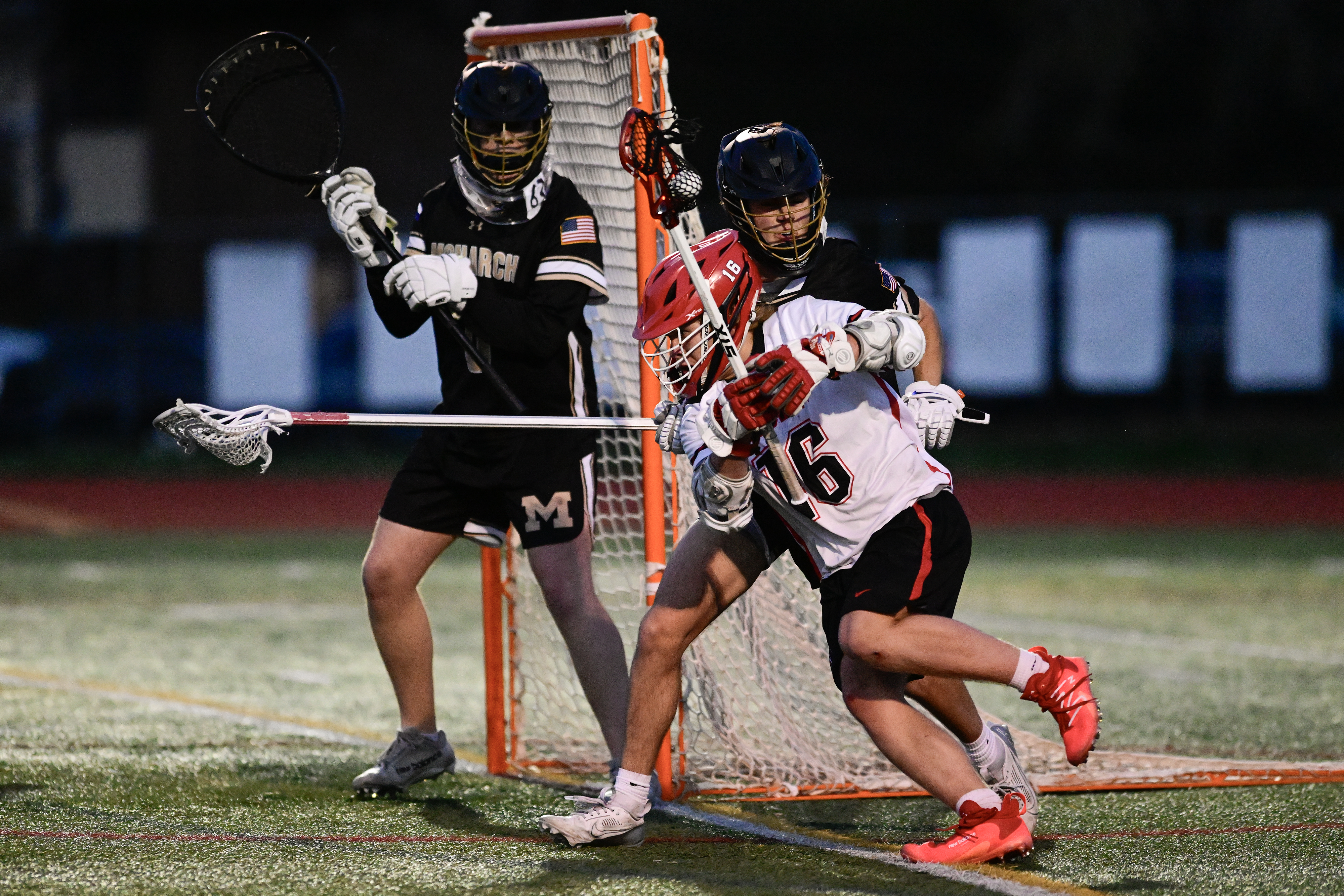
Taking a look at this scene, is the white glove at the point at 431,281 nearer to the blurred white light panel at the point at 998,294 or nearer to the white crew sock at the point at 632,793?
the white crew sock at the point at 632,793

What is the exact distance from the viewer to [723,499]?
10.4 ft

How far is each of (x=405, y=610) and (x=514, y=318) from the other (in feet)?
2.56

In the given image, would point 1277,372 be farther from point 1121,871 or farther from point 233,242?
point 1121,871

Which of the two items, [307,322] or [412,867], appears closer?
[412,867]

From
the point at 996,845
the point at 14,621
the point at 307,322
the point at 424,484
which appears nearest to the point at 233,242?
the point at 307,322

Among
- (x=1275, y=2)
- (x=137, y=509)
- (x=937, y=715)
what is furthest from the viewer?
(x=1275, y=2)

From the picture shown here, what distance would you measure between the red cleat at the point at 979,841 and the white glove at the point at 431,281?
1.56m

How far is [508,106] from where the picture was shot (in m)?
3.66

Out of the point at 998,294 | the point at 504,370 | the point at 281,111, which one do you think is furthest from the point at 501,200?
the point at 998,294

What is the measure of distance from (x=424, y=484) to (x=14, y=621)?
3.99 metres

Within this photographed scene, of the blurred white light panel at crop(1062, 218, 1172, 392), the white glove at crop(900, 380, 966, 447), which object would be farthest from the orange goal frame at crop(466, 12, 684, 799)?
the blurred white light panel at crop(1062, 218, 1172, 392)

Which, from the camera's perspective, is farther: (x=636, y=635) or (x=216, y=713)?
(x=216, y=713)

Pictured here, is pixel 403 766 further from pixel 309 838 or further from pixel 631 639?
pixel 631 639

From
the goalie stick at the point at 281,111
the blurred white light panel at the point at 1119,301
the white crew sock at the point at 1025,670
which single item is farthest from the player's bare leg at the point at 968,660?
the blurred white light panel at the point at 1119,301
